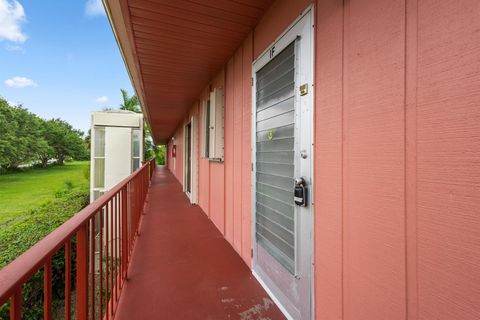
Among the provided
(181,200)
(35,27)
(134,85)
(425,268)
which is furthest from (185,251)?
(35,27)

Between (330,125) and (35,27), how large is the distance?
49706 millimetres

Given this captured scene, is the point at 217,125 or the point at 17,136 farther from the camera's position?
the point at 17,136

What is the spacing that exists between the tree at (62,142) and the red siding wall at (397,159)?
49.2 metres

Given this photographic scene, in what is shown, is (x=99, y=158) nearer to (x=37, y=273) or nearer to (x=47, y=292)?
(x=37, y=273)

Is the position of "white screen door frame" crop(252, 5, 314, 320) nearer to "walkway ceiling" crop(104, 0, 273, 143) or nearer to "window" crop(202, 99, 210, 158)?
"walkway ceiling" crop(104, 0, 273, 143)

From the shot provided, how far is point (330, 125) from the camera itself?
134cm

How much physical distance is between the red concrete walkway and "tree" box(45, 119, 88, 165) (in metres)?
47.1

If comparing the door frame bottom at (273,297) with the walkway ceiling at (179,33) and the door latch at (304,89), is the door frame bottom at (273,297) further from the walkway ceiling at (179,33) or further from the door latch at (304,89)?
the walkway ceiling at (179,33)

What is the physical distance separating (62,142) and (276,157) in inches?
2077

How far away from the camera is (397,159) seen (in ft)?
3.19

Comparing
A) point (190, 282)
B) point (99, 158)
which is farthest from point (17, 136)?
point (190, 282)

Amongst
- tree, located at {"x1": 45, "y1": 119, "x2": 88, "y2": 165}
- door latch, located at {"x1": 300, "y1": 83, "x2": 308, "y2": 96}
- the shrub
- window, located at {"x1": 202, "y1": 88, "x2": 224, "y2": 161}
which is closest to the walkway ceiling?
window, located at {"x1": 202, "y1": 88, "x2": 224, "y2": 161}

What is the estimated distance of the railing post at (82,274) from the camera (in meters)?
1.11

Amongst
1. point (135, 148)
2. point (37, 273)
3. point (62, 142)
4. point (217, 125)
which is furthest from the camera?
point (62, 142)
